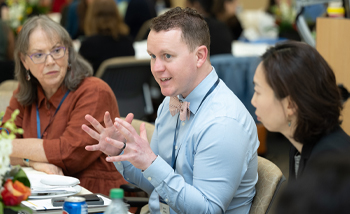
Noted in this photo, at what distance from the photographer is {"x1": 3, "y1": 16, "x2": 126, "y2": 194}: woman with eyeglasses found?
2100 mm

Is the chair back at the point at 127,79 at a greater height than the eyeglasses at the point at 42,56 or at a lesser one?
lesser

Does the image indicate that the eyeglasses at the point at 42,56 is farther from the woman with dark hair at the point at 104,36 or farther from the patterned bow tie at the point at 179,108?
the woman with dark hair at the point at 104,36

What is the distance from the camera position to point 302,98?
1.31m

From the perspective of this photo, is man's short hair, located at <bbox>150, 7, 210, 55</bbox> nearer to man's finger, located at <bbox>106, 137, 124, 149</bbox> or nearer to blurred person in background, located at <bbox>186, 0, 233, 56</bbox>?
man's finger, located at <bbox>106, 137, 124, 149</bbox>

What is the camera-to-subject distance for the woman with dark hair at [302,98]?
1313mm

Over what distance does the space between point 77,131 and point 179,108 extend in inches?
25.9

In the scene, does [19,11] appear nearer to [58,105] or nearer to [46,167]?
[58,105]

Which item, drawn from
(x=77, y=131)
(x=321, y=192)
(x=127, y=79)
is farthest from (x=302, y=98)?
(x=127, y=79)

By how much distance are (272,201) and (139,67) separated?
256cm

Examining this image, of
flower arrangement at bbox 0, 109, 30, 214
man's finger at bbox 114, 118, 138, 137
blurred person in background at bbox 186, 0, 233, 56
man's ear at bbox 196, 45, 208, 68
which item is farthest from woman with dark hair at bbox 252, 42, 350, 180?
blurred person in background at bbox 186, 0, 233, 56

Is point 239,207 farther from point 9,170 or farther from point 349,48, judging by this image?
point 349,48

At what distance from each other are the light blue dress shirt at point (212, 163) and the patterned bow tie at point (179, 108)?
1.0 inches

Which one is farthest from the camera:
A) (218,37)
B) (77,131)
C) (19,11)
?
(19,11)

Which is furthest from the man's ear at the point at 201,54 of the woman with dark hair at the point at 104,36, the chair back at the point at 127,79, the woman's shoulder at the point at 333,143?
the woman with dark hair at the point at 104,36
